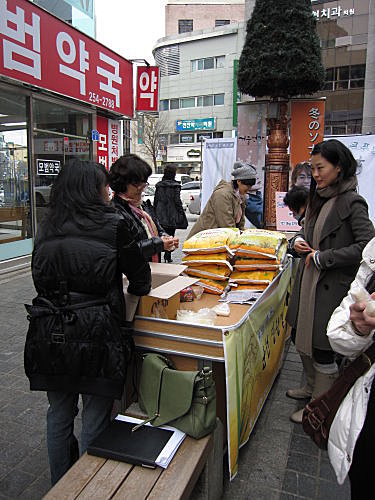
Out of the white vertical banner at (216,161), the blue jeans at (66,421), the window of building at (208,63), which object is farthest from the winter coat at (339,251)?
the window of building at (208,63)

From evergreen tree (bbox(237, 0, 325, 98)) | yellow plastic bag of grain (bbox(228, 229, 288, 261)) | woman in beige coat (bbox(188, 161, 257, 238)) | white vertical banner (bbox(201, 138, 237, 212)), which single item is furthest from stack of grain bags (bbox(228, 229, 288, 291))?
white vertical banner (bbox(201, 138, 237, 212))

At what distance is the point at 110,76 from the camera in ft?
29.9

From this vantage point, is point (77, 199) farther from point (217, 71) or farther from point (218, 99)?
point (217, 71)

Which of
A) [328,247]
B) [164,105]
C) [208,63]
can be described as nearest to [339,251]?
[328,247]

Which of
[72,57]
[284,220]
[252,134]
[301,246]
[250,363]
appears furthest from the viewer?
[72,57]

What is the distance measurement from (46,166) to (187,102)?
123 ft

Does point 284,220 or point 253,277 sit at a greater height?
point 284,220

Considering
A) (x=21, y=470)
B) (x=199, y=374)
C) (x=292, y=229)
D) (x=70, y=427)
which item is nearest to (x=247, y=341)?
(x=199, y=374)

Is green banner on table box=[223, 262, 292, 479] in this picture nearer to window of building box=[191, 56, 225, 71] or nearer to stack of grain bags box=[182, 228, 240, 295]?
stack of grain bags box=[182, 228, 240, 295]

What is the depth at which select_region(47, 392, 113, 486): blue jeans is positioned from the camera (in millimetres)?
2012

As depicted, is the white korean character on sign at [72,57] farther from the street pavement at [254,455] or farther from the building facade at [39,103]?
the street pavement at [254,455]

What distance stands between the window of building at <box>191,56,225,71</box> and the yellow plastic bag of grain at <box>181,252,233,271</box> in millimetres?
41392

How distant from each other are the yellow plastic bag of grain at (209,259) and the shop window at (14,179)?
17.1 ft

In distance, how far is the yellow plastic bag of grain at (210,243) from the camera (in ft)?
10.0
